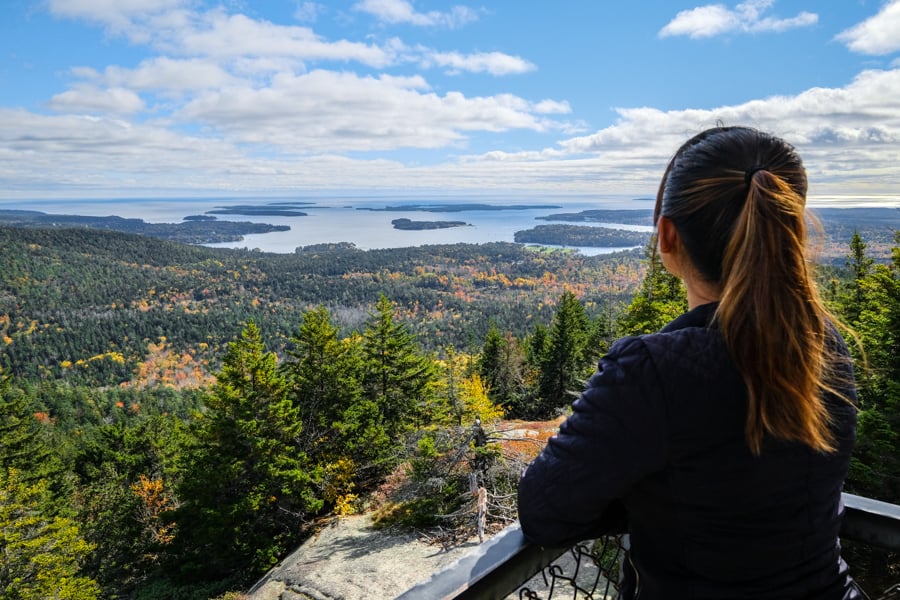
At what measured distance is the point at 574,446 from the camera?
3.87 ft

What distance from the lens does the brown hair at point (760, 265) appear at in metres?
1.11

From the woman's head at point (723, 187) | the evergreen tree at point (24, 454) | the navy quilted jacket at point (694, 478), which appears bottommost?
the evergreen tree at point (24, 454)

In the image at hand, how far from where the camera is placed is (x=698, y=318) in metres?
1.25

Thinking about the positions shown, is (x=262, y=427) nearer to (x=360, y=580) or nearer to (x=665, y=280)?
(x=360, y=580)

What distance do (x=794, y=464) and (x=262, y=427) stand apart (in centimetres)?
1660

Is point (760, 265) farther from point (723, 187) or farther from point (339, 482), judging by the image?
point (339, 482)

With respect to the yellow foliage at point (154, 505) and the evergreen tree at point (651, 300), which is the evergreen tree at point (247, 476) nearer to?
the yellow foliage at point (154, 505)

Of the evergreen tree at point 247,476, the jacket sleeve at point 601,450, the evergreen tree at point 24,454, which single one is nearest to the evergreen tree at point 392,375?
the evergreen tree at point 247,476

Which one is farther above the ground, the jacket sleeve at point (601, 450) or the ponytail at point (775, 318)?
the ponytail at point (775, 318)

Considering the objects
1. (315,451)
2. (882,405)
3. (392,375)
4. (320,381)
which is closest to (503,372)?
(392,375)

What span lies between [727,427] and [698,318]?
0.91 ft

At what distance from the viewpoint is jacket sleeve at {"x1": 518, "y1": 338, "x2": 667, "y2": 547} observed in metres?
1.10

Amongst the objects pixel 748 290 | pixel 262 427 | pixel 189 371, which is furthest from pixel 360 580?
Answer: pixel 189 371

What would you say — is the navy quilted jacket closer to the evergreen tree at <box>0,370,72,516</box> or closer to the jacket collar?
the jacket collar
